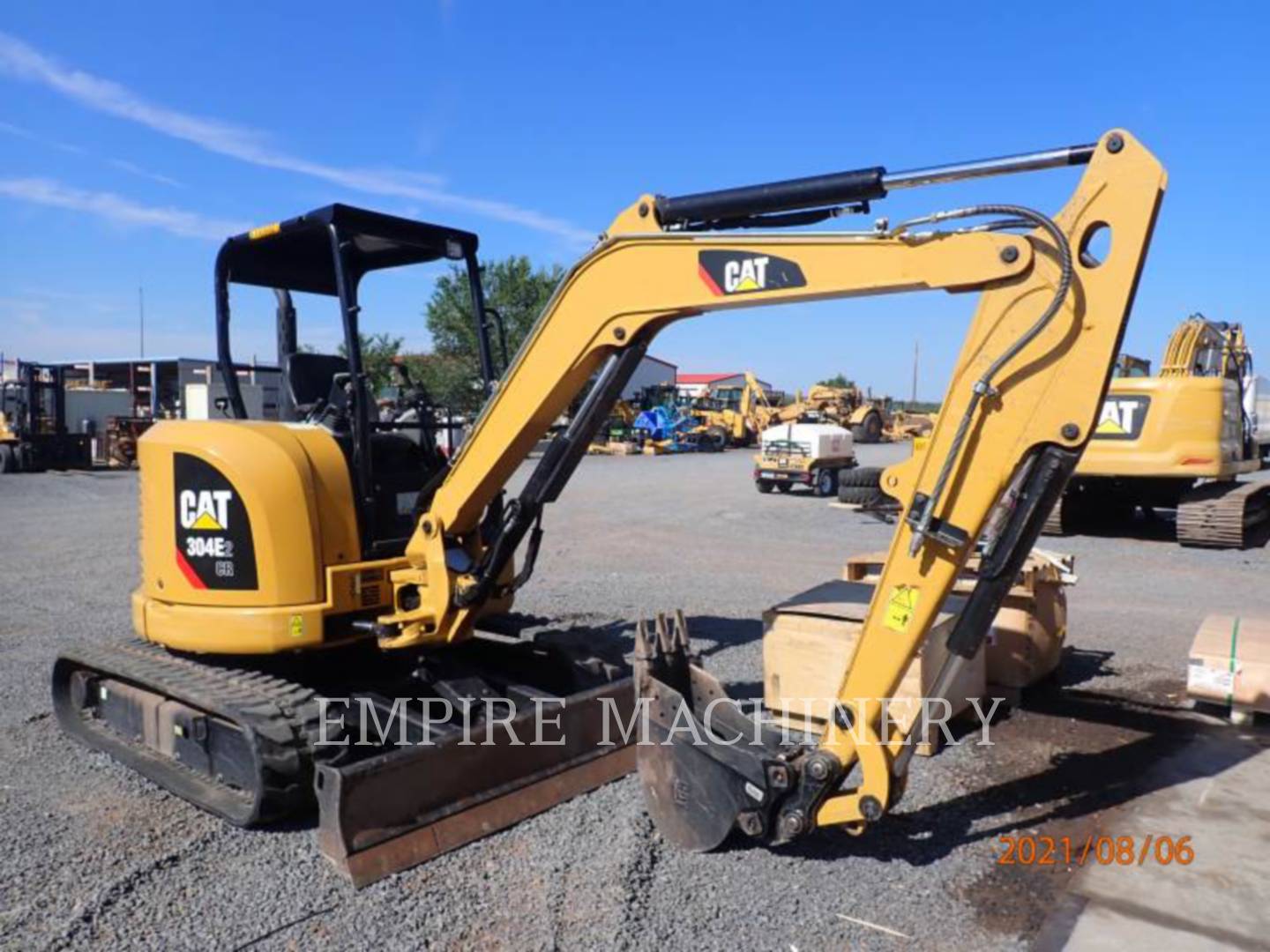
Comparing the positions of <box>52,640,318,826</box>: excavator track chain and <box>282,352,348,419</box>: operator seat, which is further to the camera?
<box>282,352,348,419</box>: operator seat

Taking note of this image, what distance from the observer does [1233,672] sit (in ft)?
18.9

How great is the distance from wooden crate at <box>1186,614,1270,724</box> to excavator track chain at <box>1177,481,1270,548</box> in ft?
25.5

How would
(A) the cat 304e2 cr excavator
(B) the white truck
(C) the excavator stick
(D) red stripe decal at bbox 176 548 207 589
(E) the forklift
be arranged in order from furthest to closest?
(E) the forklift → (B) the white truck → (D) red stripe decal at bbox 176 548 207 589 → (A) the cat 304e2 cr excavator → (C) the excavator stick

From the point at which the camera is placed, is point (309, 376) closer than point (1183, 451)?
Yes

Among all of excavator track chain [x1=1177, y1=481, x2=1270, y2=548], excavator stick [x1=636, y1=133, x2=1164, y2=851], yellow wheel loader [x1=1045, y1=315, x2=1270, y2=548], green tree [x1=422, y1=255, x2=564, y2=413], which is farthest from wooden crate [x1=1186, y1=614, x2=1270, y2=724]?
green tree [x1=422, y1=255, x2=564, y2=413]

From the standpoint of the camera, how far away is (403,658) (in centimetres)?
545

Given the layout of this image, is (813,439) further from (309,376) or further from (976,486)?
(976,486)

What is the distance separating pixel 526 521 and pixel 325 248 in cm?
206

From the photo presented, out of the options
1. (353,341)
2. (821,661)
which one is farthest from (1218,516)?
(353,341)

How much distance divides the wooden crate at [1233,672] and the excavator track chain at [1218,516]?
7.77 metres

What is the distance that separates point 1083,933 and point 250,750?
3473mm

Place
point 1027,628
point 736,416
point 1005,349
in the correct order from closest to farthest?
point 1005,349 → point 1027,628 → point 736,416

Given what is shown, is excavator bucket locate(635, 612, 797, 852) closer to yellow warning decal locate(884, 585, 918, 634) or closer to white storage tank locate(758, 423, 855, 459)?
yellow warning decal locate(884, 585, 918, 634)

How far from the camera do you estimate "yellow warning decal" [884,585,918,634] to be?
12.1 feet
